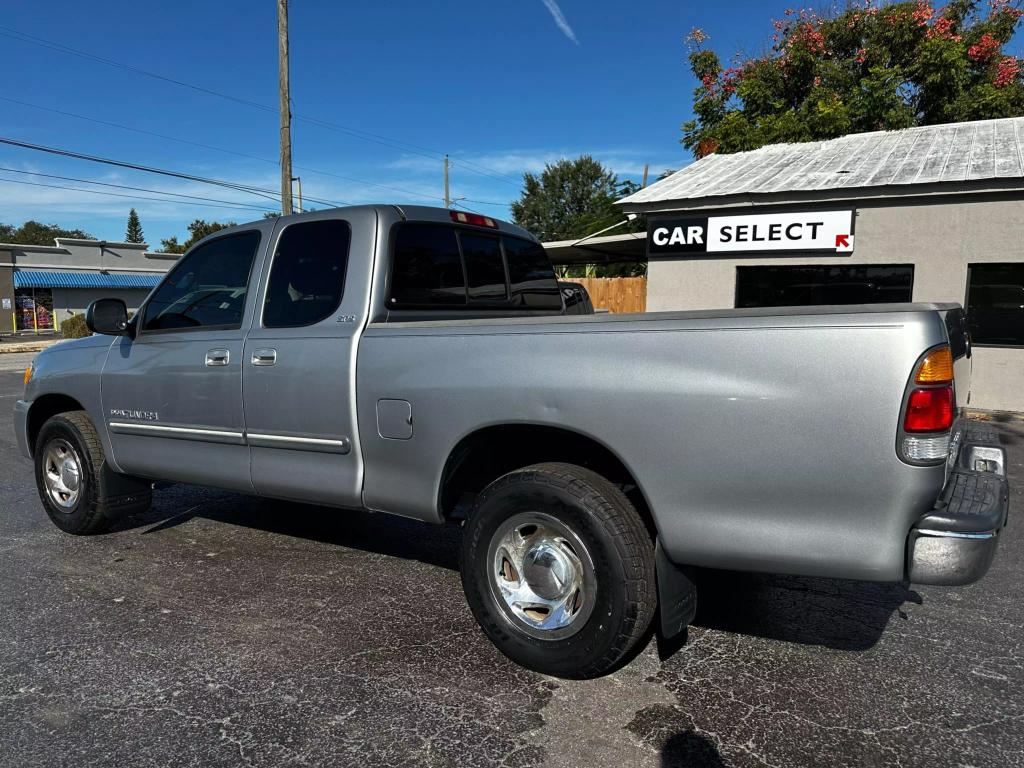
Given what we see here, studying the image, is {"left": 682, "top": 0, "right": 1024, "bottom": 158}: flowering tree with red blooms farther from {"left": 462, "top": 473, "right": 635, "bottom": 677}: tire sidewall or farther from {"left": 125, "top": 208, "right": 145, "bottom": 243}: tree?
{"left": 125, "top": 208, "right": 145, "bottom": 243}: tree

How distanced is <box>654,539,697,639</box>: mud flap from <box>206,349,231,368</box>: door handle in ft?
8.08

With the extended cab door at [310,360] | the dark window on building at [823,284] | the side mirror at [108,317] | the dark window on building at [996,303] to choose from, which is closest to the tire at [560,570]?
the extended cab door at [310,360]

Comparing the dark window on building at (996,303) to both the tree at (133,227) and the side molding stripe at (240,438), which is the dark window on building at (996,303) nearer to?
the side molding stripe at (240,438)

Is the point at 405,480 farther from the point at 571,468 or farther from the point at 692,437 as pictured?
the point at 692,437

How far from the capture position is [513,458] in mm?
3480

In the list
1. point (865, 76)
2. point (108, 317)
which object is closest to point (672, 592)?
point (108, 317)

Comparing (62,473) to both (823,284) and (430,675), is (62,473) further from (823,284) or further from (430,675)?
(823,284)

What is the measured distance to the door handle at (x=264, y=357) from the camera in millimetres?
3772

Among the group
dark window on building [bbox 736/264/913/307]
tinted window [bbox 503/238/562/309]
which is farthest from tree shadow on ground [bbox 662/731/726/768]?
dark window on building [bbox 736/264/913/307]

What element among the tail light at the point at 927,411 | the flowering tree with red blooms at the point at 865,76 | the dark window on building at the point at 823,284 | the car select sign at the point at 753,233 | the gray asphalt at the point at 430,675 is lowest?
the gray asphalt at the point at 430,675

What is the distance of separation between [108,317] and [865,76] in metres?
21.7

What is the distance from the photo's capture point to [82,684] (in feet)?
10.00

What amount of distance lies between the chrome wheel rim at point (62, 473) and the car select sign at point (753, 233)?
34.4 feet

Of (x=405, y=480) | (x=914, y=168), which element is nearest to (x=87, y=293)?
(x=914, y=168)
